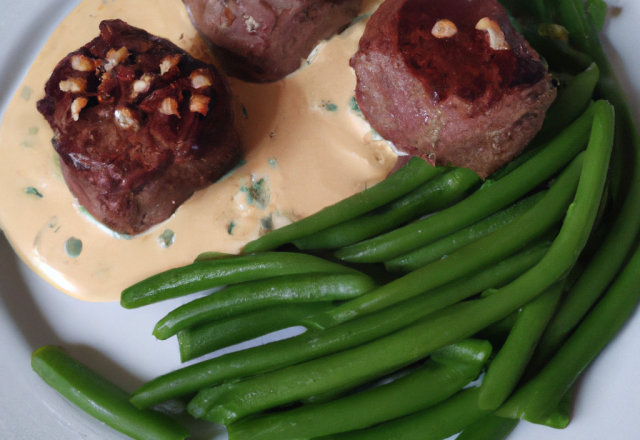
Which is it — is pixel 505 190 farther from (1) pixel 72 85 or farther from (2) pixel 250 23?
(1) pixel 72 85

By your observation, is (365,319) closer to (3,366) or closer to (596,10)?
(596,10)

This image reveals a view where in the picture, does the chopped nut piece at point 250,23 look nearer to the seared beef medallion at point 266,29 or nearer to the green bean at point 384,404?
the seared beef medallion at point 266,29

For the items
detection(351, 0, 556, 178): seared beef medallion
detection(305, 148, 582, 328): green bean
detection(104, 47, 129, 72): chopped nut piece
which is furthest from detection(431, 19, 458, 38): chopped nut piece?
detection(104, 47, 129, 72): chopped nut piece

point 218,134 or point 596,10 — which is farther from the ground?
point 596,10

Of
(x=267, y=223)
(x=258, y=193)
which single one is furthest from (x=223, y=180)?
(x=267, y=223)

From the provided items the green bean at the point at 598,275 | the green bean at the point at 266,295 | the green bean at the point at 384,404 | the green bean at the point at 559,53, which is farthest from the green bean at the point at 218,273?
Answer: the green bean at the point at 559,53

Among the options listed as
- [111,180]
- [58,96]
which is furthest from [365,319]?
[58,96]
